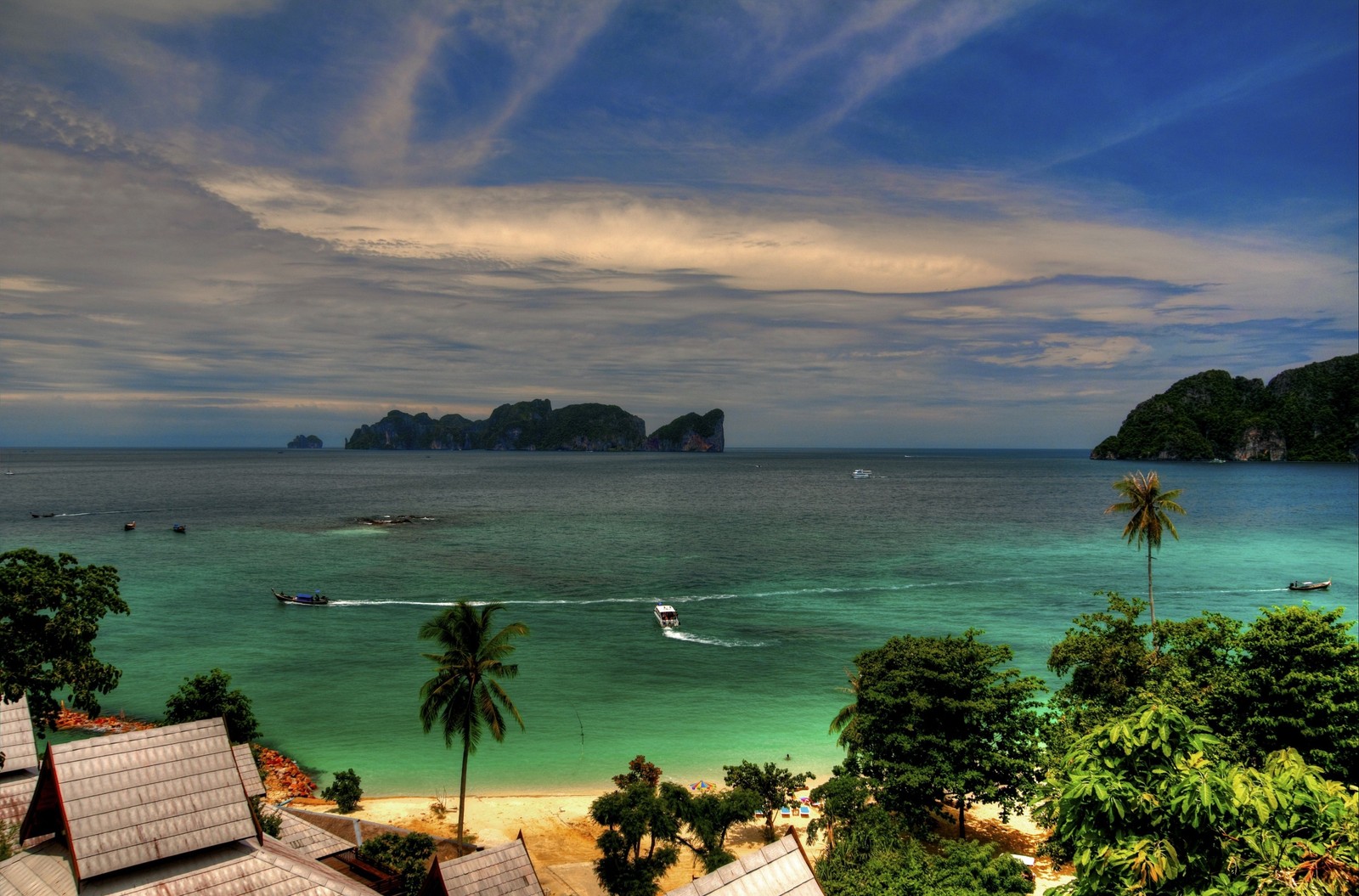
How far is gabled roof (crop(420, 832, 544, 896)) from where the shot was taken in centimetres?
2056

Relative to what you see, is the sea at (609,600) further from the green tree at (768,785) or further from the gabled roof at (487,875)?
the gabled roof at (487,875)

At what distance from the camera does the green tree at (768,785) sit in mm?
34594

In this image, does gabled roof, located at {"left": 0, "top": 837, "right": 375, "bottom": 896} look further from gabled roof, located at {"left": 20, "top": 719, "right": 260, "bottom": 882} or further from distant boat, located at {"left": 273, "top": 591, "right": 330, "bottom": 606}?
distant boat, located at {"left": 273, "top": 591, "right": 330, "bottom": 606}

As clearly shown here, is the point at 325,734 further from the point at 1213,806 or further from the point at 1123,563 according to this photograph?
the point at 1123,563

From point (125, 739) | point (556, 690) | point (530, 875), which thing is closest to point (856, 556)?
point (556, 690)

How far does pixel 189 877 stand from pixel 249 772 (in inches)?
392

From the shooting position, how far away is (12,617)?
79.5 ft

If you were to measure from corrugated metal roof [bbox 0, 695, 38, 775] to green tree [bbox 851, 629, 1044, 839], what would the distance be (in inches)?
1250

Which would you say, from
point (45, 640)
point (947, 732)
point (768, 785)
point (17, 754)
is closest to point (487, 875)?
point (45, 640)

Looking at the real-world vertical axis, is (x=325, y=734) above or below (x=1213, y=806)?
below

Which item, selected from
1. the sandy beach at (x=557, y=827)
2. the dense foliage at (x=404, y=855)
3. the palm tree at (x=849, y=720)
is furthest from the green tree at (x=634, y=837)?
the palm tree at (x=849, y=720)

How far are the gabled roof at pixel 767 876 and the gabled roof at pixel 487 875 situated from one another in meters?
8.69

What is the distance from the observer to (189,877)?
1723cm

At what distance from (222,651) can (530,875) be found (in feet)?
168
